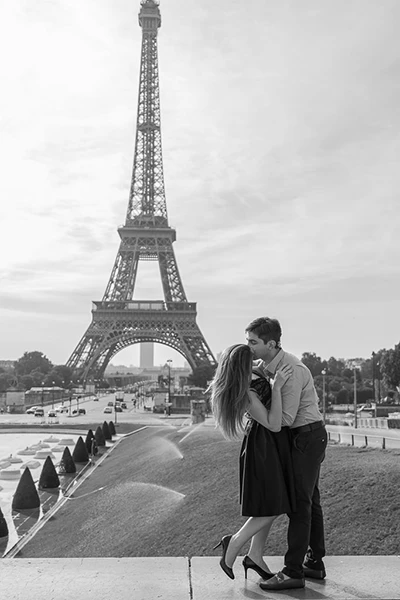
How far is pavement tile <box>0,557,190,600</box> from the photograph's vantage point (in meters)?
4.42

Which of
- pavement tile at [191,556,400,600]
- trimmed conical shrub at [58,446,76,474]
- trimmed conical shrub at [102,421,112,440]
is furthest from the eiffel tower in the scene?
pavement tile at [191,556,400,600]

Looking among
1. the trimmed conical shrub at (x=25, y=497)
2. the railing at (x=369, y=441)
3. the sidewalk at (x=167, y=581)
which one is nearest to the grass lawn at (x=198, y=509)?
the trimmed conical shrub at (x=25, y=497)

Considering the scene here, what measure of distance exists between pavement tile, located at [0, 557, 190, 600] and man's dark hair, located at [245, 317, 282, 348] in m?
1.90

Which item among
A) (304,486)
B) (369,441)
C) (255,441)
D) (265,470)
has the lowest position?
(369,441)

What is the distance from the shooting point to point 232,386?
16.2ft

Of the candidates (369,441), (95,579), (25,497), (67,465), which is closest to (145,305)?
(67,465)

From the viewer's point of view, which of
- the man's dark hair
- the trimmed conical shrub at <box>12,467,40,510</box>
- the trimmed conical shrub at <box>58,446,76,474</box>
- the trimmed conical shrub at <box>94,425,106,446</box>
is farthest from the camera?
the trimmed conical shrub at <box>94,425,106,446</box>

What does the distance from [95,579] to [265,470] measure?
1492 millimetres

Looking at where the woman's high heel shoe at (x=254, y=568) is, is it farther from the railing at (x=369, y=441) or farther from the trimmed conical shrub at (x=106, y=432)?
the trimmed conical shrub at (x=106, y=432)

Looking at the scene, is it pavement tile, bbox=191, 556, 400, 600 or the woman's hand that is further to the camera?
the woman's hand

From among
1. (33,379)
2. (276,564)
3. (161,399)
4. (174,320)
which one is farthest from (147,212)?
(276,564)

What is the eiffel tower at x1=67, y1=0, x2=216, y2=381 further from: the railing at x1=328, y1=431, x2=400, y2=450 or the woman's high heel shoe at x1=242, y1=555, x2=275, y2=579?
the woman's high heel shoe at x1=242, y1=555, x2=275, y2=579

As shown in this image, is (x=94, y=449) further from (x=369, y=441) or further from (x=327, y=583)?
(x=327, y=583)

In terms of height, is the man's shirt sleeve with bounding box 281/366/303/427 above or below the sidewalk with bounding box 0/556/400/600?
above
